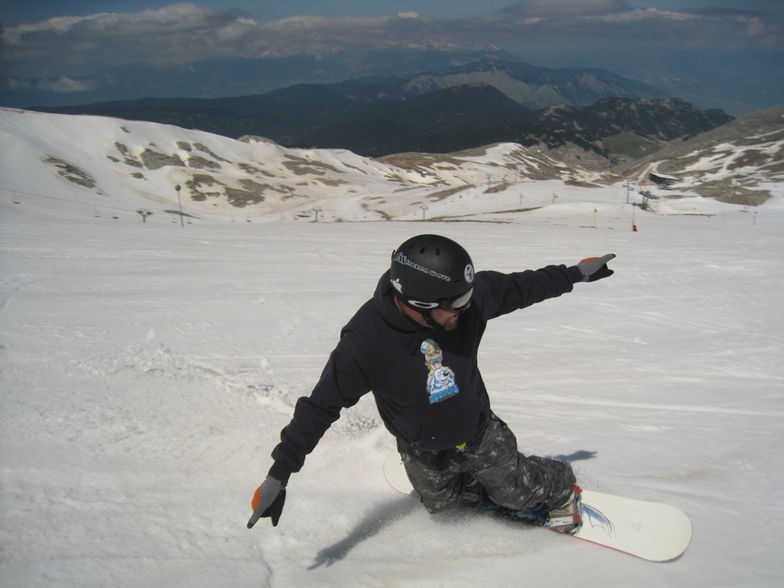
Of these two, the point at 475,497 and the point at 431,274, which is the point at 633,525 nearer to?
the point at 475,497

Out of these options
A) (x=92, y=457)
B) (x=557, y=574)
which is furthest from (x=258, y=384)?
(x=557, y=574)

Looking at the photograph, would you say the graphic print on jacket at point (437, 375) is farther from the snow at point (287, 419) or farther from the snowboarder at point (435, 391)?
the snow at point (287, 419)

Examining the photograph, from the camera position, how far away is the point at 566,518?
3871mm

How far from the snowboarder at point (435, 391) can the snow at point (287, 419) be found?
0.31 meters

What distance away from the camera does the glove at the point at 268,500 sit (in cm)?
300

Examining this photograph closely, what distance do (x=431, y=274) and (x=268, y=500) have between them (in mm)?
1472

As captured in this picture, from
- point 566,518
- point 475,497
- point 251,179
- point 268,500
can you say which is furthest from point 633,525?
point 251,179

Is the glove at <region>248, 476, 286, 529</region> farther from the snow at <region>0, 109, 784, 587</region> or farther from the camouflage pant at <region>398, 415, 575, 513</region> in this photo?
the camouflage pant at <region>398, 415, 575, 513</region>

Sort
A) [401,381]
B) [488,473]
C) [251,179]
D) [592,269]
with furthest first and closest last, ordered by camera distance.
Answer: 1. [251,179]
2. [592,269]
3. [488,473]
4. [401,381]

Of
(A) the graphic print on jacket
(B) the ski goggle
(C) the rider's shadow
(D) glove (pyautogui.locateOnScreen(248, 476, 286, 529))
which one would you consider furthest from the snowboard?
(B) the ski goggle

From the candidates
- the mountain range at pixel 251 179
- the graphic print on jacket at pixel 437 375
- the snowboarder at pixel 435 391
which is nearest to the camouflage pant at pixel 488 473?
the snowboarder at pixel 435 391

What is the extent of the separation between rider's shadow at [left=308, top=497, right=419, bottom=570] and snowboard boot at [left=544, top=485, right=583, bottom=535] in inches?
36.7

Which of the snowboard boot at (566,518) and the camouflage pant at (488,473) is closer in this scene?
the camouflage pant at (488,473)

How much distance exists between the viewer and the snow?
3.34 meters
